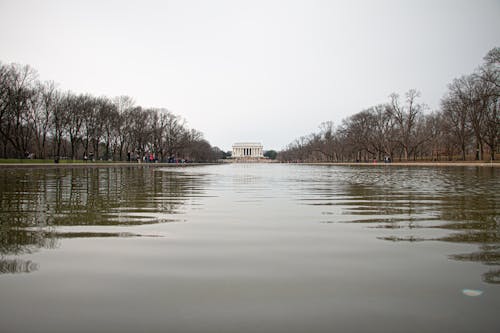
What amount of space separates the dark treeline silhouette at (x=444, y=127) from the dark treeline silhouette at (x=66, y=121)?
4636 cm

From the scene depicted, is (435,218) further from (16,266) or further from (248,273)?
(16,266)

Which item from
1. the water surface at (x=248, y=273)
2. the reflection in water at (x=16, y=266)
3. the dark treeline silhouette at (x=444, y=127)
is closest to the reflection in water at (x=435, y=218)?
the water surface at (x=248, y=273)

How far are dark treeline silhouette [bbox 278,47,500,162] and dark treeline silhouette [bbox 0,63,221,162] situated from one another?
46356mm

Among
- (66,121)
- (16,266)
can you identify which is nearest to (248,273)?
(16,266)

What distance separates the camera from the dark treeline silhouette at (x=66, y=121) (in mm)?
52428

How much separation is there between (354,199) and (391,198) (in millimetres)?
1149

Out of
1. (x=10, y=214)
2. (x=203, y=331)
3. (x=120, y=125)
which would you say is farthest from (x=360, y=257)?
(x=120, y=125)

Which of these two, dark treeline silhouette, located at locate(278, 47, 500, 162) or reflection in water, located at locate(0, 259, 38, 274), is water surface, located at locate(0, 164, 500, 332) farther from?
dark treeline silhouette, located at locate(278, 47, 500, 162)

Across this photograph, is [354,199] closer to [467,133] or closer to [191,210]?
[191,210]

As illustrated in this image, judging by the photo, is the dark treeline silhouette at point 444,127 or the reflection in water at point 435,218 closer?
the reflection in water at point 435,218

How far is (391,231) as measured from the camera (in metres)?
6.56

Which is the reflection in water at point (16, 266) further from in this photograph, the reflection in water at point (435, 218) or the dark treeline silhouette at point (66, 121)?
the dark treeline silhouette at point (66, 121)

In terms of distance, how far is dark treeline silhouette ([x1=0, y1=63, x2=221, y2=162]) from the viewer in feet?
172

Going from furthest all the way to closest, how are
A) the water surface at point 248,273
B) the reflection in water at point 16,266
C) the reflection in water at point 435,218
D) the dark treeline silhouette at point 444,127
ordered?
the dark treeline silhouette at point 444,127 < the reflection in water at point 435,218 < the reflection in water at point 16,266 < the water surface at point 248,273
